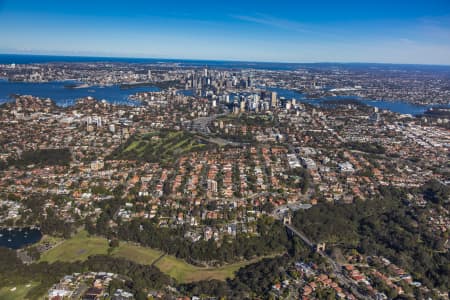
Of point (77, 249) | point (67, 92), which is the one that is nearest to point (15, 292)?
point (77, 249)

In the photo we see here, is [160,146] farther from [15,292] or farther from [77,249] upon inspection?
[15,292]


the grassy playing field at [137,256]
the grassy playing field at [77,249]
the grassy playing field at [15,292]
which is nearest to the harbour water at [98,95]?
the grassy playing field at [77,249]

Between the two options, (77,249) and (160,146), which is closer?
(77,249)

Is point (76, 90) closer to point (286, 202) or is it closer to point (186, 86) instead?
point (186, 86)

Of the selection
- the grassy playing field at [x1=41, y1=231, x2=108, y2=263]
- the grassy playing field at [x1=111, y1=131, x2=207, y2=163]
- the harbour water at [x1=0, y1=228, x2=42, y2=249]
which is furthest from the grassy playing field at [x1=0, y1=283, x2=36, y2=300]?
the grassy playing field at [x1=111, y1=131, x2=207, y2=163]

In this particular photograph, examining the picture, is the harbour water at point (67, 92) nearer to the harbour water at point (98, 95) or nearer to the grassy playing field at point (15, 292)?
the harbour water at point (98, 95)

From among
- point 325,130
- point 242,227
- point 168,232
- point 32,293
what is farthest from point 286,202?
point 325,130
